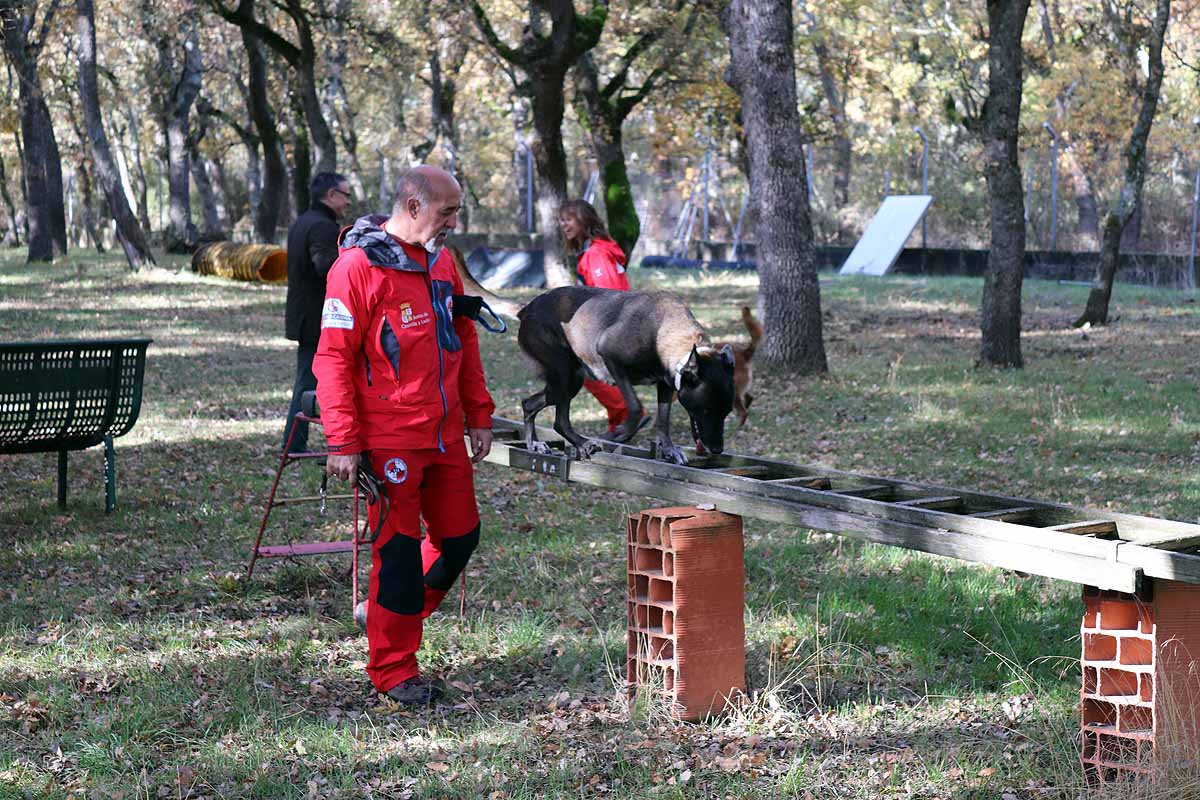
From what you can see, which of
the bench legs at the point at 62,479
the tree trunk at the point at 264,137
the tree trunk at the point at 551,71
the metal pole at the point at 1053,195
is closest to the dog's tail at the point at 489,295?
the bench legs at the point at 62,479

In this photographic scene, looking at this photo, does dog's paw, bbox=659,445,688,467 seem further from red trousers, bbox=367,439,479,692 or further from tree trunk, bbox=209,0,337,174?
tree trunk, bbox=209,0,337,174

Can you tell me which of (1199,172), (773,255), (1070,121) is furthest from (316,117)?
(1070,121)

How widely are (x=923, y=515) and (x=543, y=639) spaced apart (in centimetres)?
237

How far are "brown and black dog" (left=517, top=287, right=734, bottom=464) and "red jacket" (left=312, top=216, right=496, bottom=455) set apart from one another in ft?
4.77

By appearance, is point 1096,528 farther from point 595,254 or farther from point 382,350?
point 595,254

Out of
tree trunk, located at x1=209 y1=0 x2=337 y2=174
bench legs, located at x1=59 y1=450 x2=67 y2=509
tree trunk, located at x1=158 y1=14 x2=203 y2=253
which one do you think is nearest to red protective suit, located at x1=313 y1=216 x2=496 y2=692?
bench legs, located at x1=59 y1=450 x2=67 y2=509

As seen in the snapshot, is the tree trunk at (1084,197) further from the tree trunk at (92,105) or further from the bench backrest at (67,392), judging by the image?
the bench backrest at (67,392)

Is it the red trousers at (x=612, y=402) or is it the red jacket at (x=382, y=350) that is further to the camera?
the red trousers at (x=612, y=402)

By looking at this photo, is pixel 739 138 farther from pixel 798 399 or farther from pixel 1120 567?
pixel 1120 567

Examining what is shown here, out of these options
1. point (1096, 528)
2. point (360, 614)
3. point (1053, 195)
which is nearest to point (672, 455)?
point (360, 614)

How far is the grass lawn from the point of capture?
4.93 metres

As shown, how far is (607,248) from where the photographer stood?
9555 mm

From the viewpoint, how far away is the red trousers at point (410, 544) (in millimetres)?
5488

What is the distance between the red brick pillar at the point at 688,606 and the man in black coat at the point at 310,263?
4159 millimetres
